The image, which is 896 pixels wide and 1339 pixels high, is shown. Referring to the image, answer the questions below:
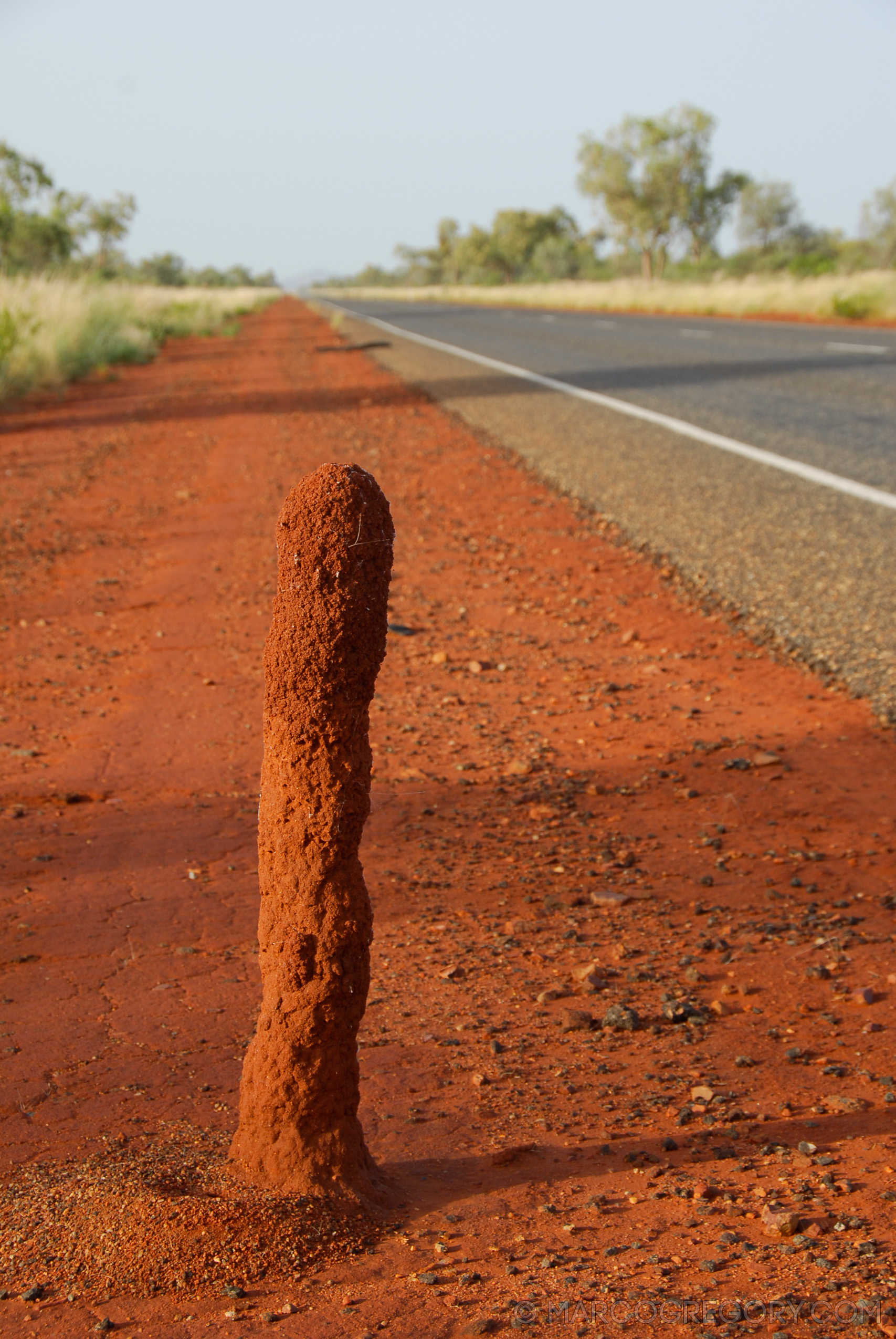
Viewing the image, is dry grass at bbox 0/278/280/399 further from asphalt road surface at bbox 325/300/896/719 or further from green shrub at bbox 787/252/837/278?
green shrub at bbox 787/252/837/278

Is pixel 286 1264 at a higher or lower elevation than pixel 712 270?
lower

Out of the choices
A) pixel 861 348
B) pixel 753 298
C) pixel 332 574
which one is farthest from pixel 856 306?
pixel 332 574

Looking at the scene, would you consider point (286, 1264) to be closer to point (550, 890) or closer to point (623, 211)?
point (550, 890)

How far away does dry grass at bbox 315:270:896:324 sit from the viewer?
25531 mm

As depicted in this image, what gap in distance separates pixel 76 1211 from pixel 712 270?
189 feet

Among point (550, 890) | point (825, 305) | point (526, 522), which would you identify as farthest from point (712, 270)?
point (550, 890)

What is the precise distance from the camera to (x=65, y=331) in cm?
1905

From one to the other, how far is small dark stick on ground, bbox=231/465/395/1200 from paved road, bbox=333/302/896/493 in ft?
22.4

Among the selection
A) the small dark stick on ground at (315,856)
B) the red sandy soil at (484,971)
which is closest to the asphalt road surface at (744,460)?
the red sandy soil at (484,971)

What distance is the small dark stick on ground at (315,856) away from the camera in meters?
1.97

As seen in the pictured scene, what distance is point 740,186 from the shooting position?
216 ft

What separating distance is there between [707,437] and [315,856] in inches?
363

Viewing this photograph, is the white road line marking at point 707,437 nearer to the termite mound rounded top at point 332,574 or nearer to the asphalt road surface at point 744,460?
the asphalt road surface at point 744,460

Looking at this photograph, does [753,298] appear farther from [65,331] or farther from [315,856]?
[315,856]
